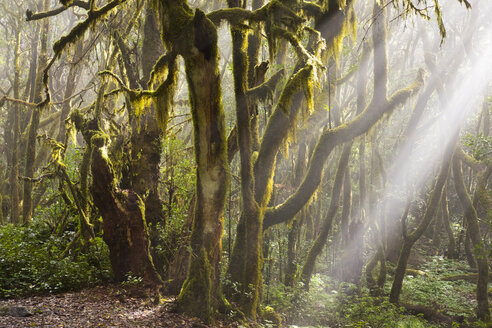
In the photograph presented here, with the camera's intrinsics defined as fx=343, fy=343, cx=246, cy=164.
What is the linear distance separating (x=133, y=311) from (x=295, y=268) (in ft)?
24.6

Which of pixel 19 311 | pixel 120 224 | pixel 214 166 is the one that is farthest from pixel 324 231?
pixel 19 311

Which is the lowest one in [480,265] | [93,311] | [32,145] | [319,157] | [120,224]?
[480,265]

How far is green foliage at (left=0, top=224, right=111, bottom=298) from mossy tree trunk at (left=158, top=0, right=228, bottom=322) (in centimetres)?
235

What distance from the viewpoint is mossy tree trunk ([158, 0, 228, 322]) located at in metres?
5.14

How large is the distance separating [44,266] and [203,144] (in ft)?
14.1

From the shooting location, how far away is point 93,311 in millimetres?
5578

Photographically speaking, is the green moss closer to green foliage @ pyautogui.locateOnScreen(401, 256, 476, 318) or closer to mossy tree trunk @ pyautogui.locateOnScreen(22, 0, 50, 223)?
mossy tree trunk @ pyautogui.locateOnScreen(22, 0, 50, 223)

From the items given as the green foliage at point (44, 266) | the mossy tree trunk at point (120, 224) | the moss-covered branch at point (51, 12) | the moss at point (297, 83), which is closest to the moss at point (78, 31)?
the moss-covered branch at point (51, 12)

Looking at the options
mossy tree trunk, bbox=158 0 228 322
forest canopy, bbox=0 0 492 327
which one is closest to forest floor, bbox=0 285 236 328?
forest canopy, bbox=0 0 492 327

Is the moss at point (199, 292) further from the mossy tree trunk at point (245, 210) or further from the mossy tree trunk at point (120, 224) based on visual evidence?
the mossy tree trunk at point (120, 224)

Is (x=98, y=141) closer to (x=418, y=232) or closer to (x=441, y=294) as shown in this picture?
(x=418, y=232)

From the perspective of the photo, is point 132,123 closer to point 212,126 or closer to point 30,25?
point 212,126

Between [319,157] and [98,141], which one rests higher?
[98,141]

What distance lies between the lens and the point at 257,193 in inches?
299
